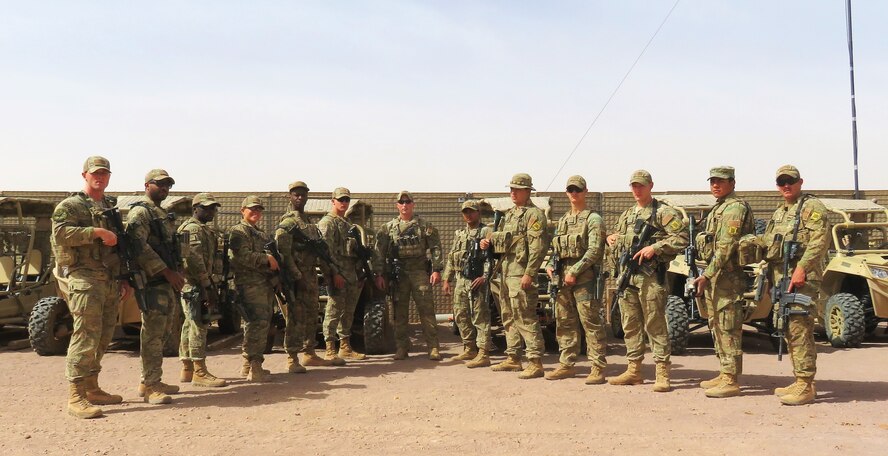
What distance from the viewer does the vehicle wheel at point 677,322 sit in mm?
8195

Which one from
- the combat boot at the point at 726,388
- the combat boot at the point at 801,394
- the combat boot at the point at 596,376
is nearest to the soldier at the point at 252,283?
the combat boot at the point at 596,376

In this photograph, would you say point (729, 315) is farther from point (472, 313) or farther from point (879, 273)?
point (879, 273)

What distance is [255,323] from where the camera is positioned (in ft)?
22.3

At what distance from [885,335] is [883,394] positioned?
4.77 metres

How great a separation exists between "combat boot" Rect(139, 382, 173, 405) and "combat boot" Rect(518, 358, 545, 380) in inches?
128

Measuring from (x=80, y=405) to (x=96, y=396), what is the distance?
41 centimetres

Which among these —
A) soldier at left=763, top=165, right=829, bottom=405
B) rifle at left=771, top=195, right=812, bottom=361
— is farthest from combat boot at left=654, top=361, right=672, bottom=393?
rifle at left=771, top=195, right=812, bottom=361

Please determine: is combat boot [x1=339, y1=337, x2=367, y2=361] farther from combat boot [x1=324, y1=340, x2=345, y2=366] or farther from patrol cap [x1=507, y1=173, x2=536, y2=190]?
patrol cap [x1=507, y1=173, x2=536, y2=190]

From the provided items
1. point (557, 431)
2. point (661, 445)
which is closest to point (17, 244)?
point (557, 431)

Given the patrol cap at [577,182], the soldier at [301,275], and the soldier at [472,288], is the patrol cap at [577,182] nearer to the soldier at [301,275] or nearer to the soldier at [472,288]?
the soldier at [472,288]

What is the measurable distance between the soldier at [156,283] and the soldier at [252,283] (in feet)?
2.42

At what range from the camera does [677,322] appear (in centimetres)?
820

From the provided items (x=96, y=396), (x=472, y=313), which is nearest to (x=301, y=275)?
(x=472, y=313)

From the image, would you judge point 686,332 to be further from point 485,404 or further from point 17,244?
point 17,244
